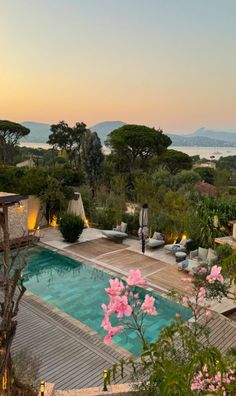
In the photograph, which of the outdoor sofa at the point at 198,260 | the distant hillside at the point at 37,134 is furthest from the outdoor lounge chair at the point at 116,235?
the distant hillside at the point at 37,134

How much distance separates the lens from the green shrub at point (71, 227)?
12.8 metres

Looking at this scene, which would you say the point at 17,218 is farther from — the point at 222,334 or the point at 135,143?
the point at 135,143

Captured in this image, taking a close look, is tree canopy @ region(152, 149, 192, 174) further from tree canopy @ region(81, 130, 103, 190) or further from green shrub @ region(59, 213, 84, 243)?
green shrub @ region(59, 213, 84, 243)

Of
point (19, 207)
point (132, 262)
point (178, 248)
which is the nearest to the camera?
point (132, 262)

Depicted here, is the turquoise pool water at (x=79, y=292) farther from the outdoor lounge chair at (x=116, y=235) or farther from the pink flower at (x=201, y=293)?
the pink flower at (x=201, y=293)

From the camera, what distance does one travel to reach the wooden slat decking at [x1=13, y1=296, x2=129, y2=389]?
4996 mm

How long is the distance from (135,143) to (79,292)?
2315 centimetres

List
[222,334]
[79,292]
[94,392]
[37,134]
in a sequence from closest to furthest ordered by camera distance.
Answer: [94,392] → [222,334] → [79,292] → [37,134]

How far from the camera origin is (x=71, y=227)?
41.9 ft

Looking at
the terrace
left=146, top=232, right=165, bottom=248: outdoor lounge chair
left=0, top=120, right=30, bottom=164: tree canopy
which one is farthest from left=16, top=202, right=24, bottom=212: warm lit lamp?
left=0, top=120, right=30, bottom=164: tree canopy

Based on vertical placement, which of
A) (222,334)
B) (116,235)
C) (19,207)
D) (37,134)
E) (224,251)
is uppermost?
(37,134)

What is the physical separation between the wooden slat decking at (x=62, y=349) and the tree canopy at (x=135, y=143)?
80.5ft

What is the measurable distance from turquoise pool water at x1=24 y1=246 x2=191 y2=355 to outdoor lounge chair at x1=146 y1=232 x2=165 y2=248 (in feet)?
8.96

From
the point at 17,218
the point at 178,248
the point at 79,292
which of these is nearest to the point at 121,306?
the point at 79,292
